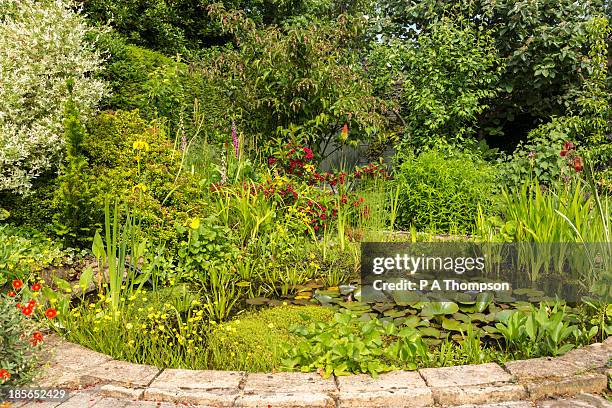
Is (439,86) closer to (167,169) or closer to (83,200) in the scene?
(167,169)

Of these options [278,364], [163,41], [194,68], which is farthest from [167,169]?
[163,41]

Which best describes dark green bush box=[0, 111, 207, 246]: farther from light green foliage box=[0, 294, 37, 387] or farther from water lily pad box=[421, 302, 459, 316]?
water lily pad box=[421, 302, 459, 316]

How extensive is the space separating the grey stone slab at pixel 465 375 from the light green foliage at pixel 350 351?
15 centimetres

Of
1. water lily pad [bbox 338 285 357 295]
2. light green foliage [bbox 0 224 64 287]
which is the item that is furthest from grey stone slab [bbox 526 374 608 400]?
light green foliage [bbox 0 224 64 287]

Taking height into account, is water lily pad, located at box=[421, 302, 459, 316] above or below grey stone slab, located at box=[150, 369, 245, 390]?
above

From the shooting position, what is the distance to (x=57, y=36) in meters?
5.47

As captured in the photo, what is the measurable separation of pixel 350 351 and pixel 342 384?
0.54ft

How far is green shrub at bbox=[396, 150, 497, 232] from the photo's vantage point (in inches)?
226

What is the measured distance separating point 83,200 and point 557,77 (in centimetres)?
645

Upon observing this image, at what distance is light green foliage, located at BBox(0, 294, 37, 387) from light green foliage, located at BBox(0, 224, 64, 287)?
1042 millimetres

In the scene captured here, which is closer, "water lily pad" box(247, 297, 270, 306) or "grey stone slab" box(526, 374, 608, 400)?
"grey stone slab" box(526, 374, 608, 400)

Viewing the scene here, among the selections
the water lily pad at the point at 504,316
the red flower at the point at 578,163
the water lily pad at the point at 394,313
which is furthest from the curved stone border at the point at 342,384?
the red flower at the point at 578,163

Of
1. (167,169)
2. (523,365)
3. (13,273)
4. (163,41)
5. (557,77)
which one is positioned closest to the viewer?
(523,365)

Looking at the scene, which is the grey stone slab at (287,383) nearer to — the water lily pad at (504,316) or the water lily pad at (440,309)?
the water lily pad at (440,309)
